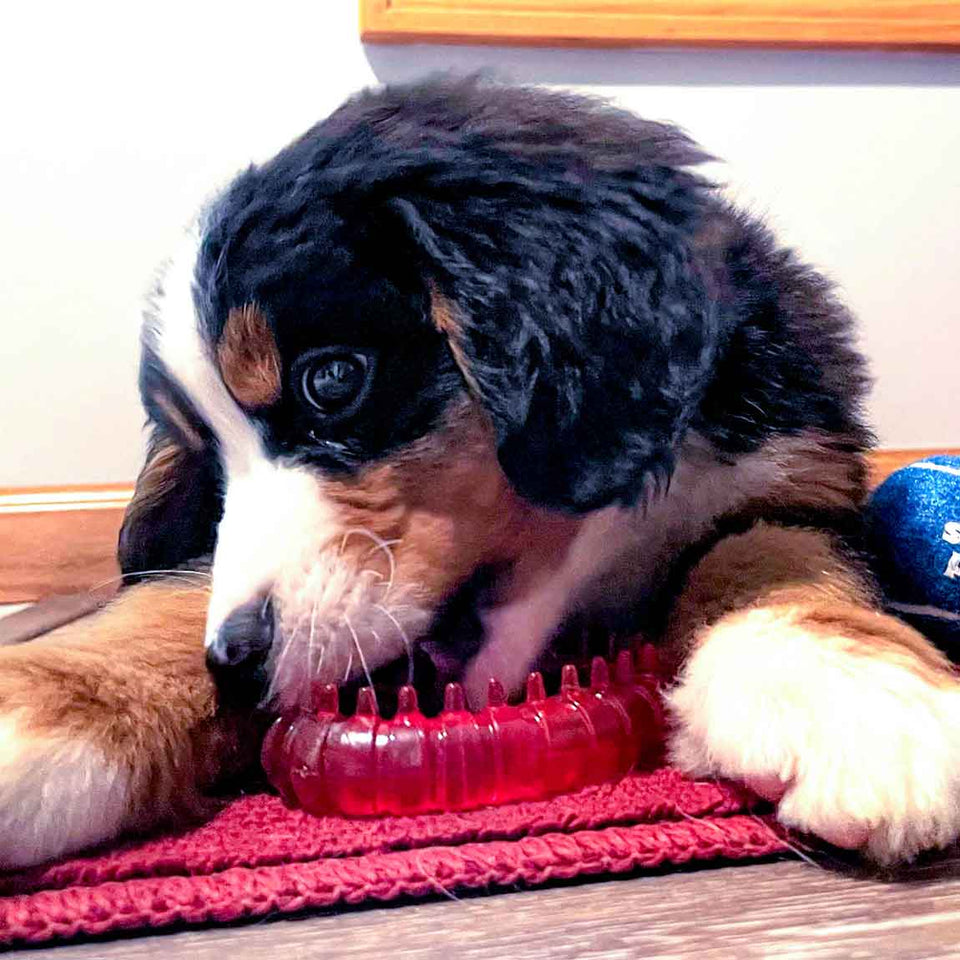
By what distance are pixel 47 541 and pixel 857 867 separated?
4.69 feet

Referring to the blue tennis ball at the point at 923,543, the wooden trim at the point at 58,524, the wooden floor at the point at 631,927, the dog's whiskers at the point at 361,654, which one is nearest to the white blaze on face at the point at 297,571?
the dog's whiskers at the point at 361,654

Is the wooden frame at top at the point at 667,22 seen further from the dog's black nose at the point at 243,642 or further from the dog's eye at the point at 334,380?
the dog's black nose at the point at 243,642

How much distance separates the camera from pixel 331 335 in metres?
0.92

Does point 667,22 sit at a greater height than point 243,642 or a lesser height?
greater

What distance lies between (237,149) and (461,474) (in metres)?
0.88

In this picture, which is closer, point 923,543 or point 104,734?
point 104,734

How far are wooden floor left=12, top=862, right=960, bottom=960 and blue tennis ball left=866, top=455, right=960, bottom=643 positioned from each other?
495mm

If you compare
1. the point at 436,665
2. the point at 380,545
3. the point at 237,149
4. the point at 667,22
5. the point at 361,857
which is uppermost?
the point at 667,22

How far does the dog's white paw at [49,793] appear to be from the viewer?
728mm

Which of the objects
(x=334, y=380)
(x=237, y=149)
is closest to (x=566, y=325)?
(x=334, y=380)

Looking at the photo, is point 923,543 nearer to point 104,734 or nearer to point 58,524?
point 104,734

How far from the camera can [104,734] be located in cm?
78

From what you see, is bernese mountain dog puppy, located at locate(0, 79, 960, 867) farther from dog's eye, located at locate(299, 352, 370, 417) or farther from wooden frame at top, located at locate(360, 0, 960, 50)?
wooden frame at top, located at locate(360, 0, 960, 50)

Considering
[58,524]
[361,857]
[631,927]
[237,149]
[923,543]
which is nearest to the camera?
→ [631,927]
